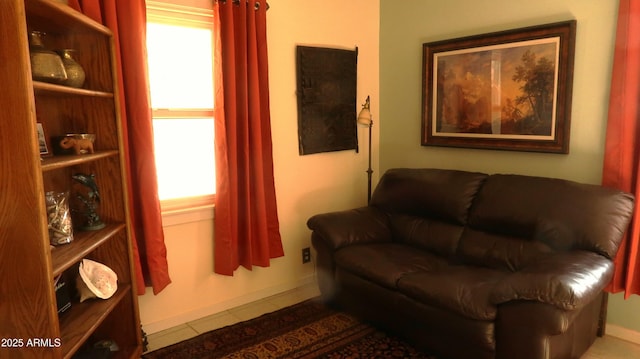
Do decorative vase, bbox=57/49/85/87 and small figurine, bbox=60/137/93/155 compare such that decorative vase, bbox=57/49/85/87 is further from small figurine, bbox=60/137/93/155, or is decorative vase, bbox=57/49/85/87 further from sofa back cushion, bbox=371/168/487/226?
sofa back cushion, bbox=371/168/487/226

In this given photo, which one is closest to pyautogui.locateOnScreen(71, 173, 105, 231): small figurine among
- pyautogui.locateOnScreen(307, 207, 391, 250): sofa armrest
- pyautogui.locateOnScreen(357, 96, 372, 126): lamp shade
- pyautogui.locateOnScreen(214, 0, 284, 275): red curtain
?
pyautogui.locateOnScreen(214, 0, 284, 275): red curtain

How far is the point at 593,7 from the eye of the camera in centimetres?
252

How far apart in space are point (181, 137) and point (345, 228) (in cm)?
128

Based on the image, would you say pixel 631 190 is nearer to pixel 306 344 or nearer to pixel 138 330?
pixel 306 344

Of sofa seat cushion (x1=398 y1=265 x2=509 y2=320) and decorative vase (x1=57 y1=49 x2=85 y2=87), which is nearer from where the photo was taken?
decorative vase (x1=57 y1=49 x2=85 y2=87)

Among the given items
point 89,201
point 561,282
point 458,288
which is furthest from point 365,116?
point 89,201

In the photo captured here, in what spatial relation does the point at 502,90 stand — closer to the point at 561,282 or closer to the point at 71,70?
the point at 561,282

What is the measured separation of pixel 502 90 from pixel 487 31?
1.50 ft

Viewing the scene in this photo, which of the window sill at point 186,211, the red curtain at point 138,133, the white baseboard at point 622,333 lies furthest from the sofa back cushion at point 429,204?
the red curtain at point 138,133

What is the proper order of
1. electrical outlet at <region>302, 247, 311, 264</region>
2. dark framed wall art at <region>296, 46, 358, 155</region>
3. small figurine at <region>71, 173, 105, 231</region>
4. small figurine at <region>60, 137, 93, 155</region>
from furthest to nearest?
electrical outlet at <region>302, 247, 311, 264</region> → dark framed wall art at <region>296, 46, 358, 155</region> → small figurine at <region>71, 173, 105, 231</region> → small figurine at <region>60, 137, 93, 155</region>

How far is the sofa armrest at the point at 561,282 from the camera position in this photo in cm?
180

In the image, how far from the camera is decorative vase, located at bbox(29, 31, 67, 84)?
1712 millimetres

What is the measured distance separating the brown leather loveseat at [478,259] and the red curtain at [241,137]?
1.52 feet

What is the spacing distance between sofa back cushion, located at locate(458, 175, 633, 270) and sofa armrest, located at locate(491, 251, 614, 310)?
0.16 metres
